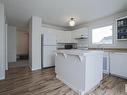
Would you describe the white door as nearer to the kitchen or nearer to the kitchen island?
the kitchen

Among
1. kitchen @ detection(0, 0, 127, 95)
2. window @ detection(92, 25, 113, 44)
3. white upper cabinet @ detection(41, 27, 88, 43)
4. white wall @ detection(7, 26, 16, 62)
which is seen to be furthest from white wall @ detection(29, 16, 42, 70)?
white wall @ detection(7, 26, 16, 62)

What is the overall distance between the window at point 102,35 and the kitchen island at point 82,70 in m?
1.93

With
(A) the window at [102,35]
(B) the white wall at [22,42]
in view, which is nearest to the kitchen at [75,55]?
(A) the window at [102,35]

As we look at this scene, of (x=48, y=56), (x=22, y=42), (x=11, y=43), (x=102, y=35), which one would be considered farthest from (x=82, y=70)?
(x=22, y=42)

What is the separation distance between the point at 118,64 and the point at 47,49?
308 cm

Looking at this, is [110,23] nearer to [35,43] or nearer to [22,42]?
[35,43]

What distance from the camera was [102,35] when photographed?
13.8 feet

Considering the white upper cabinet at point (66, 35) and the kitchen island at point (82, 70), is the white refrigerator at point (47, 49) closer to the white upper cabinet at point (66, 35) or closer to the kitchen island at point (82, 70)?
the white upper cabinet at point (66, 35)

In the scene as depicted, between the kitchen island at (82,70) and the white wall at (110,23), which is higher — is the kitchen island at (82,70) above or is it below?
below

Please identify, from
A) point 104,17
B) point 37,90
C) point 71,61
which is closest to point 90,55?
point 71,61

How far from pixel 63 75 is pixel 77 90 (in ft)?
2.28

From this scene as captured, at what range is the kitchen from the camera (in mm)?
2109

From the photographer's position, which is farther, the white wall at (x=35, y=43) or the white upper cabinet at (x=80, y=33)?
the white upper cabinet at (x=80, y=33)

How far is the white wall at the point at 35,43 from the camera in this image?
3959mm
